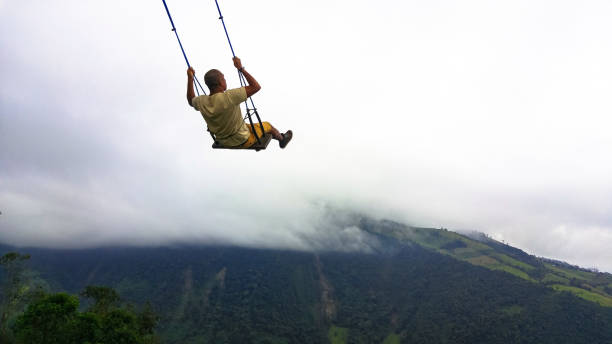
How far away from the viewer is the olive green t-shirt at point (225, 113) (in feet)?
17.5

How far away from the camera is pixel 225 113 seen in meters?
5.53

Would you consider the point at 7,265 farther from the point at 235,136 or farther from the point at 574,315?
the point at 574,315

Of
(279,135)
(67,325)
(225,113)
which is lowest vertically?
(67,325)

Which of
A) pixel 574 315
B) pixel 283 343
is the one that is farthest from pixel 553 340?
pixel 283 343

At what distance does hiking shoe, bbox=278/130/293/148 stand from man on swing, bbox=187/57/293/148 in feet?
5.26

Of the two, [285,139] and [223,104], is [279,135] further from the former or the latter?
[223,104]

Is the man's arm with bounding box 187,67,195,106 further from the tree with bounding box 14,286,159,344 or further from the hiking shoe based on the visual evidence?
the tree with bounding box 14,286,159,344

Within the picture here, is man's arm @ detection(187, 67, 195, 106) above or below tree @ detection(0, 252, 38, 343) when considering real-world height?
above

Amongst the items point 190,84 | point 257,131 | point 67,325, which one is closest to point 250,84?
point 190,84

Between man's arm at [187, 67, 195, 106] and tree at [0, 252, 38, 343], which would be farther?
tree at [0, 252, 38, 343]

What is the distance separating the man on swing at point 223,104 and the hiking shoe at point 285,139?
5.26 ft

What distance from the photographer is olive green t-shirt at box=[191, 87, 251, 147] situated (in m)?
5.33

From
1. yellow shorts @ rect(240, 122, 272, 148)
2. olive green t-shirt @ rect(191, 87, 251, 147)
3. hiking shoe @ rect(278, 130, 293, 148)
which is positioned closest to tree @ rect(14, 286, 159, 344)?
hiking shoe @ rect(278, 130, 293, 148)

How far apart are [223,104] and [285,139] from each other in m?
2.85
